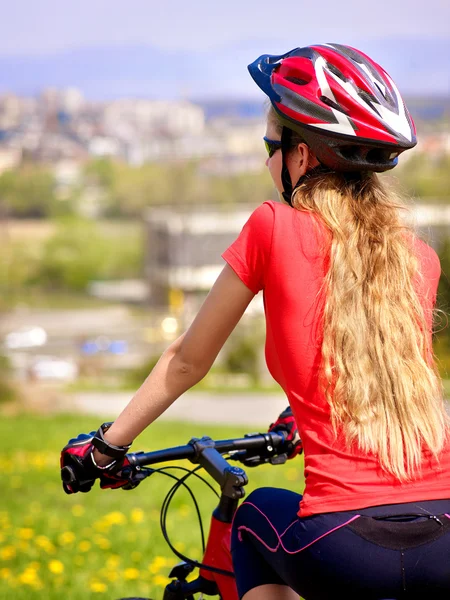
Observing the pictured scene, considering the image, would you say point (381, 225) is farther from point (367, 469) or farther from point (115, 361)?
point (115, 361)

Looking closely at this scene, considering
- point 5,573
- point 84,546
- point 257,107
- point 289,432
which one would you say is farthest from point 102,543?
point 257,107

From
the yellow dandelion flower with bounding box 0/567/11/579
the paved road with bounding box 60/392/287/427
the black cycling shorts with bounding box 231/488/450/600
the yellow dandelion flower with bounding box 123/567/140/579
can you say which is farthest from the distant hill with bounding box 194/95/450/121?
the black cycling shorts with bounding box 231/488/450/600

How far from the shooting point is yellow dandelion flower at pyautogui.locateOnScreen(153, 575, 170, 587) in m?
4.72

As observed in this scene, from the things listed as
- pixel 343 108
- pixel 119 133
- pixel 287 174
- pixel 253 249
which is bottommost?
pixel 253 249

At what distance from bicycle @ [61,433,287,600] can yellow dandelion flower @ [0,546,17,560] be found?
3.07 metres

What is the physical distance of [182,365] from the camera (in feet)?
6.87

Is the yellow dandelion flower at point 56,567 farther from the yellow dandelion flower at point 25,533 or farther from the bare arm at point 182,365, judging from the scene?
the bare arm at point 182,365

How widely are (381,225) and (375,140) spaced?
21 centimetres

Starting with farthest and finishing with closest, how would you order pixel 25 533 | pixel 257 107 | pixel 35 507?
pixel 257 107, pixel 35 507, pixel 25 533

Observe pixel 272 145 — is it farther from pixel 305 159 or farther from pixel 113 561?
pixel 113 561

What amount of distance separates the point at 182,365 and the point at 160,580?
3.02m

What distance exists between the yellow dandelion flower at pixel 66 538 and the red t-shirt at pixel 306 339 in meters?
4.00

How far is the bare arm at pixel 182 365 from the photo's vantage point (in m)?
2.01

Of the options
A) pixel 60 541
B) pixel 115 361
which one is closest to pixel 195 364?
pixel 60 541
